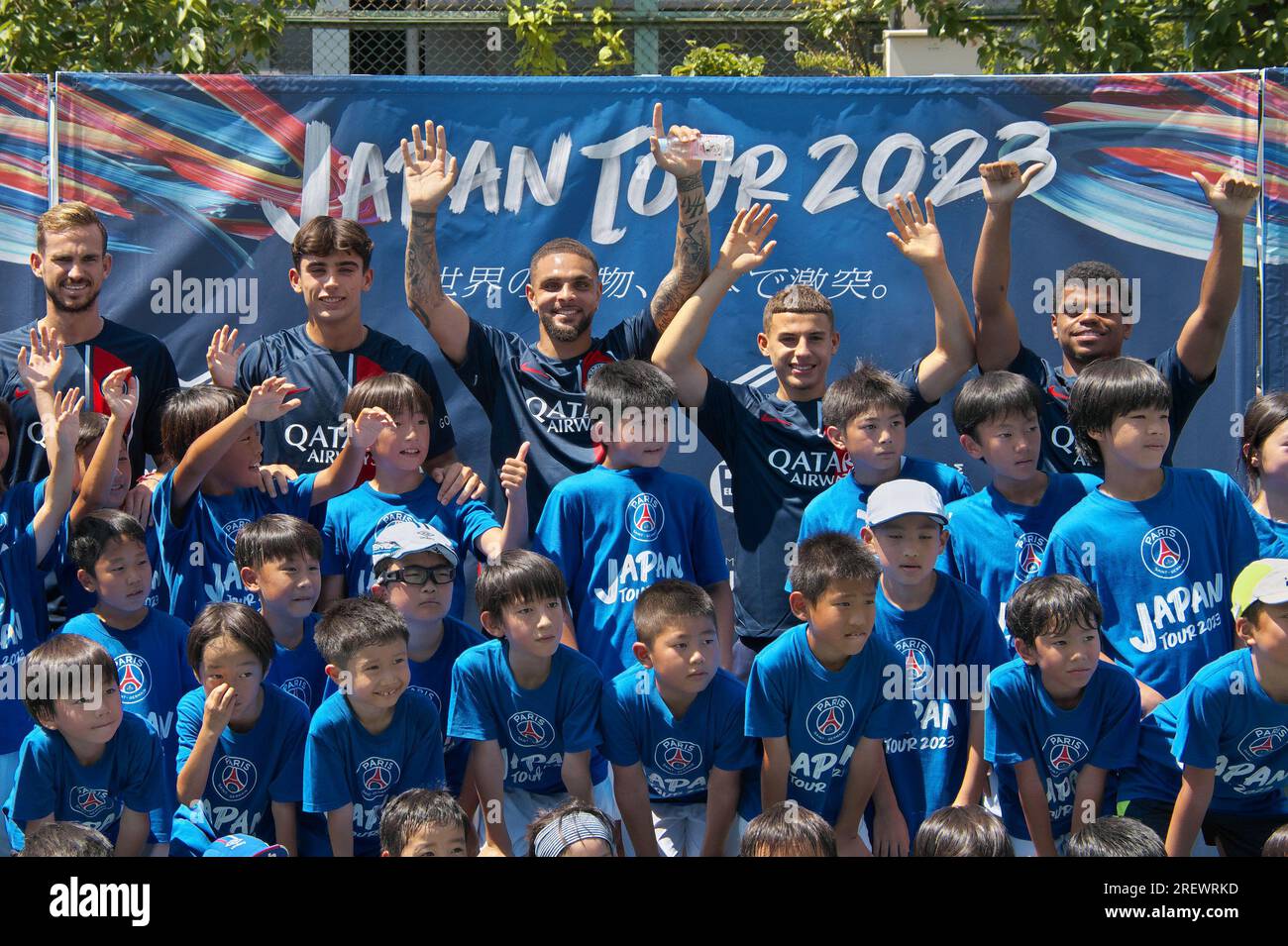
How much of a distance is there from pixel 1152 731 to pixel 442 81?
333 centimetres

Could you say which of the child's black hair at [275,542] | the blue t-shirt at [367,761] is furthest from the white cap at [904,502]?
the child's black hair at [275,542]

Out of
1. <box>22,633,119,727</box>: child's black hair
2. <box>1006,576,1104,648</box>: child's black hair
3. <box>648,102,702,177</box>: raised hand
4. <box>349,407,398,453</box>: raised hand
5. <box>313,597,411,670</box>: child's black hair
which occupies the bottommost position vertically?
<box>22,633,119,727</box>: child's black hair

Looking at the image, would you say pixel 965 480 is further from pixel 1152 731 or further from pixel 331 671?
pixel 331 671

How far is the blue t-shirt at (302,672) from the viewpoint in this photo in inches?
183

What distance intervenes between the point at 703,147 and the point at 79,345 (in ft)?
Result: 7.73

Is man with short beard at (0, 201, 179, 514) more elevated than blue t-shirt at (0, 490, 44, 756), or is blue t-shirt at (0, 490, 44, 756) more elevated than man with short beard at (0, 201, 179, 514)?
man with short beard at (0, 201, 179, 514)

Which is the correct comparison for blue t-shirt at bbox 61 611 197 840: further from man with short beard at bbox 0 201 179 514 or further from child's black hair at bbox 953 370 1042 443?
child's black hair at bbox 953 370 1042 443

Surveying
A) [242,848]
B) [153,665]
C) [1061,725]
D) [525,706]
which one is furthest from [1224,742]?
[153,665]

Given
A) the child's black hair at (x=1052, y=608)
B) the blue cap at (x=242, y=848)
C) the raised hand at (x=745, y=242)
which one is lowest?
the blue cap at (x=242, y=848)

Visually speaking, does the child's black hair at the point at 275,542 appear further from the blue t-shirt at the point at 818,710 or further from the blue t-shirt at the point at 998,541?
the blue t-shirt at the point at 998,541

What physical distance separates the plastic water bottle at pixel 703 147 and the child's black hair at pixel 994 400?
124 centimetres

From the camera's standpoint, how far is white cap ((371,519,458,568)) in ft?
15.1

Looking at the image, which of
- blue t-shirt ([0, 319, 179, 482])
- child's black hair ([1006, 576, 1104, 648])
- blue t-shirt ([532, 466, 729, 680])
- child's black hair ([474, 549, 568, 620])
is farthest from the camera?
blue t-shirt ([0, 319, 179, 482])

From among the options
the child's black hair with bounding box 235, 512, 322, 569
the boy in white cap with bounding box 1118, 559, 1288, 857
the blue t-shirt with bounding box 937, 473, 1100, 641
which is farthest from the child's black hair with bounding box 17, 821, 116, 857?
the boy in white cap with bounding box 1118, 559, 1288, 857
